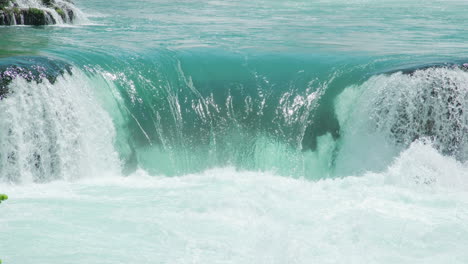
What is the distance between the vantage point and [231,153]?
9.65 metres

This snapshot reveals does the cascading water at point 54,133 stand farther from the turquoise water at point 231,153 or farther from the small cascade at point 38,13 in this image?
the small cascade at point 38,13

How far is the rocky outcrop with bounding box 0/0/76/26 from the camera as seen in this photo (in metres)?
16.6

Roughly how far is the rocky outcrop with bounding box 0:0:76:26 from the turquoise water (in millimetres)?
4216

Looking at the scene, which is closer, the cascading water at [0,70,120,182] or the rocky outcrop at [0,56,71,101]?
the cascading water at [0,70,120,182]

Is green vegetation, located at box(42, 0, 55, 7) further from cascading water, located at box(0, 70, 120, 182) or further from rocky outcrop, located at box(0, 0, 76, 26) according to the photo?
cascading water, located at box(0, 70, 120, 182)

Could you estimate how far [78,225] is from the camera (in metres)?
6.94

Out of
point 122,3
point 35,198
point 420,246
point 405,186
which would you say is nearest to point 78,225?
point 35,198

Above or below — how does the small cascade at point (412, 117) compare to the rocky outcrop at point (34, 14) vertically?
below

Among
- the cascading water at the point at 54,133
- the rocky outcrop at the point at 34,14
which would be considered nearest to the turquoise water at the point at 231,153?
the cascading water at the point at 54,133

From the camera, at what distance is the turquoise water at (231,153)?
6.66m

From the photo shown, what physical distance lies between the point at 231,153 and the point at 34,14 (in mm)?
10477

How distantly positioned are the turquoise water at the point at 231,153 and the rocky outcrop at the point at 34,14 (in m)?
4.22

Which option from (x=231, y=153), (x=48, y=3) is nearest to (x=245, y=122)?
(x=231, y=153)

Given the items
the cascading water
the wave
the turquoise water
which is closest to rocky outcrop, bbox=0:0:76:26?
the turquoise water
